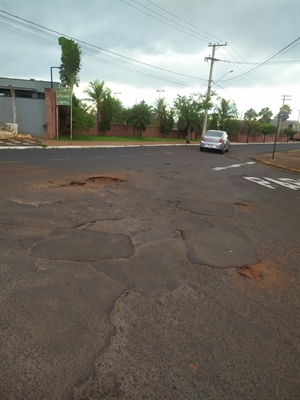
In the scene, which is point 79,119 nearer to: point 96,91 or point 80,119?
point 80,119

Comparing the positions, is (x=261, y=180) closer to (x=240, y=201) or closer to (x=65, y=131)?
(x=240, y=201)

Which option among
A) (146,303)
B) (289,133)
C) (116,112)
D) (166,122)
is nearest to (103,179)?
(146,303)

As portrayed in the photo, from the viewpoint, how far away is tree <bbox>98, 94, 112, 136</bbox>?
31578 mm

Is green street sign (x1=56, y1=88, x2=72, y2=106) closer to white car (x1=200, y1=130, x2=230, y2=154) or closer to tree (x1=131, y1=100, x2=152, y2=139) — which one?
white car (x1=200, y1=130, x2=230, y2=154)

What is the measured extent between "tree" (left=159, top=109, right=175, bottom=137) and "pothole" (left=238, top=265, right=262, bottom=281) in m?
39.0

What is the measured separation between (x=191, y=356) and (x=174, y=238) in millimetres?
2339

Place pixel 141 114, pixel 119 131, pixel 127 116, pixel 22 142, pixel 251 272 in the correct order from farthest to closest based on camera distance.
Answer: pixel 119 131
pixel 127 116
pixel 141 114
pixel 22 142
pixel 251 272

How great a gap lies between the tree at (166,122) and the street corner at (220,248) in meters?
37.9

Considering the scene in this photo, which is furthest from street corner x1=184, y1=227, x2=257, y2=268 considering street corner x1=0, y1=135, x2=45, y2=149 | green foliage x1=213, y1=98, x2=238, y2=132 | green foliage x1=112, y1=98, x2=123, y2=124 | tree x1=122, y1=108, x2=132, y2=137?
green foliage x1=213, y1=98, x2=238, y2=132

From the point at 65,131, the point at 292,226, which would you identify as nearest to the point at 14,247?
the point at 292,226

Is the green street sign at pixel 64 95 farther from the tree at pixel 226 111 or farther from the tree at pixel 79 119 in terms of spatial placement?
the tree at pixel 226 111

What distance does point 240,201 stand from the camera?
23.1 ft

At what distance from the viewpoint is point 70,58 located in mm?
25391

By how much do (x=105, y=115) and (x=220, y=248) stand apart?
30.4m
